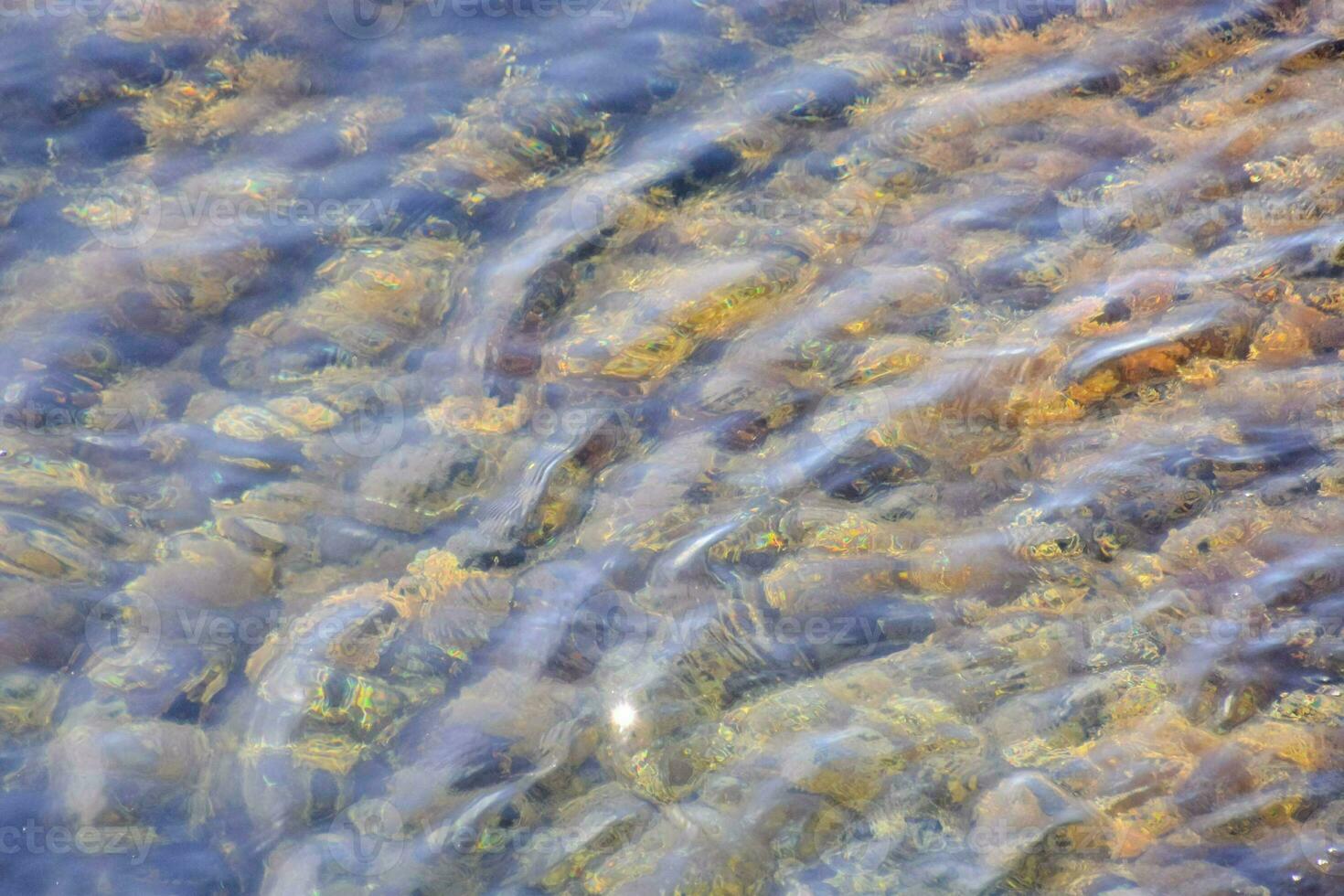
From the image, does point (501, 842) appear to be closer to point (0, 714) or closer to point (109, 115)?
point (0, 714)

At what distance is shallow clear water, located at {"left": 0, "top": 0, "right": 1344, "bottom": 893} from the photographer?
2.18 m

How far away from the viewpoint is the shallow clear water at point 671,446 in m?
2.18

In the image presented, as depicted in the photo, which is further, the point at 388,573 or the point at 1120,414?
the point at 1120,414

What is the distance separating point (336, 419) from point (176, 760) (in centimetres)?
96

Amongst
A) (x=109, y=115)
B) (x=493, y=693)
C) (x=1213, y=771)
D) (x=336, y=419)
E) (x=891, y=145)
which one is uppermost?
(x=109, y=115)

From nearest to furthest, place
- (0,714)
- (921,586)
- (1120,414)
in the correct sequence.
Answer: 1. (0,714)
2. (921,586)
3. (1120,414)

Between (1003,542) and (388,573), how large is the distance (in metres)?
1.44

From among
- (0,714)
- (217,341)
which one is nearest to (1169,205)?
(217,341)

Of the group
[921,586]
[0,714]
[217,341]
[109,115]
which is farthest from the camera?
[109,115]

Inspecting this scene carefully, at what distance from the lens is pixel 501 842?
2.16 metres

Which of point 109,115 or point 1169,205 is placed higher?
point 109,115

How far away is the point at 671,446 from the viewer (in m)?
2.82

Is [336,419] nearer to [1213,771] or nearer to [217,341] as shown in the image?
[217,341]

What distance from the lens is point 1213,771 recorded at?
2.16m
